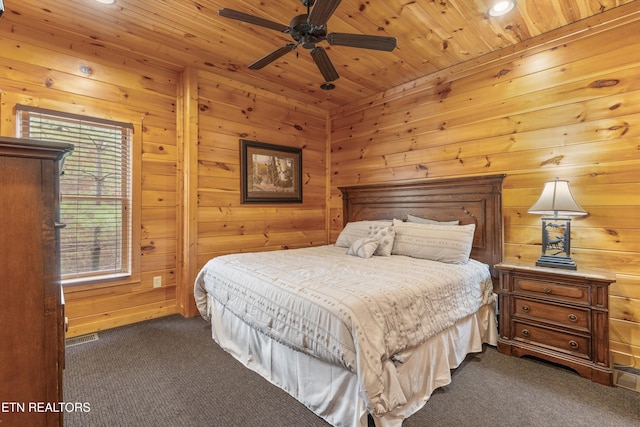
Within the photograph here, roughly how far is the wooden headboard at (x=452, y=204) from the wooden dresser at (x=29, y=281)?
3026 millimetres

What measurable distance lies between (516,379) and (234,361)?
1991mm

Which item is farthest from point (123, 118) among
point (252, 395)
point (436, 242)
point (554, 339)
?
point (554, 339)

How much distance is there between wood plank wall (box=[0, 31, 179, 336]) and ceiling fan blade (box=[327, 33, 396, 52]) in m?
2.21

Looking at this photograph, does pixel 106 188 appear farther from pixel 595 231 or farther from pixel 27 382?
pixel 595 231

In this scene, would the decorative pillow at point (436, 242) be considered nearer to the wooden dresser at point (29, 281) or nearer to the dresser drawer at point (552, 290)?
the dresser drawer at point (552, 290)

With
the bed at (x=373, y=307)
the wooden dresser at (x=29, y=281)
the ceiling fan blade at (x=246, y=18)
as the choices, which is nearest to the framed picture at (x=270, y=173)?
the bed at (x=373, y=307)

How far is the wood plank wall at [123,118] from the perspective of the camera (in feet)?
8.39

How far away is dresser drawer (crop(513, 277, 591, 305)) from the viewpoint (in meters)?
2.10

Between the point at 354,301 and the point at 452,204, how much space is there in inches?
79.6

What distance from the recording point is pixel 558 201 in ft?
7.45

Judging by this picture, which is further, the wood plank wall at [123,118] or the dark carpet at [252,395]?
the wood plank wall at [123,118]

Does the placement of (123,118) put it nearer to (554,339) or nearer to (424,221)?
(424,221)

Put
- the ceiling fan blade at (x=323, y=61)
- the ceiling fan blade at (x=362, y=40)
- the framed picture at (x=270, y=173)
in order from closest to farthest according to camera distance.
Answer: the ceiling fan blade at (x=362, y=40) → the ceiling fan blade at (x=323, y=61) → the framed picture at (x=270, y=173)
